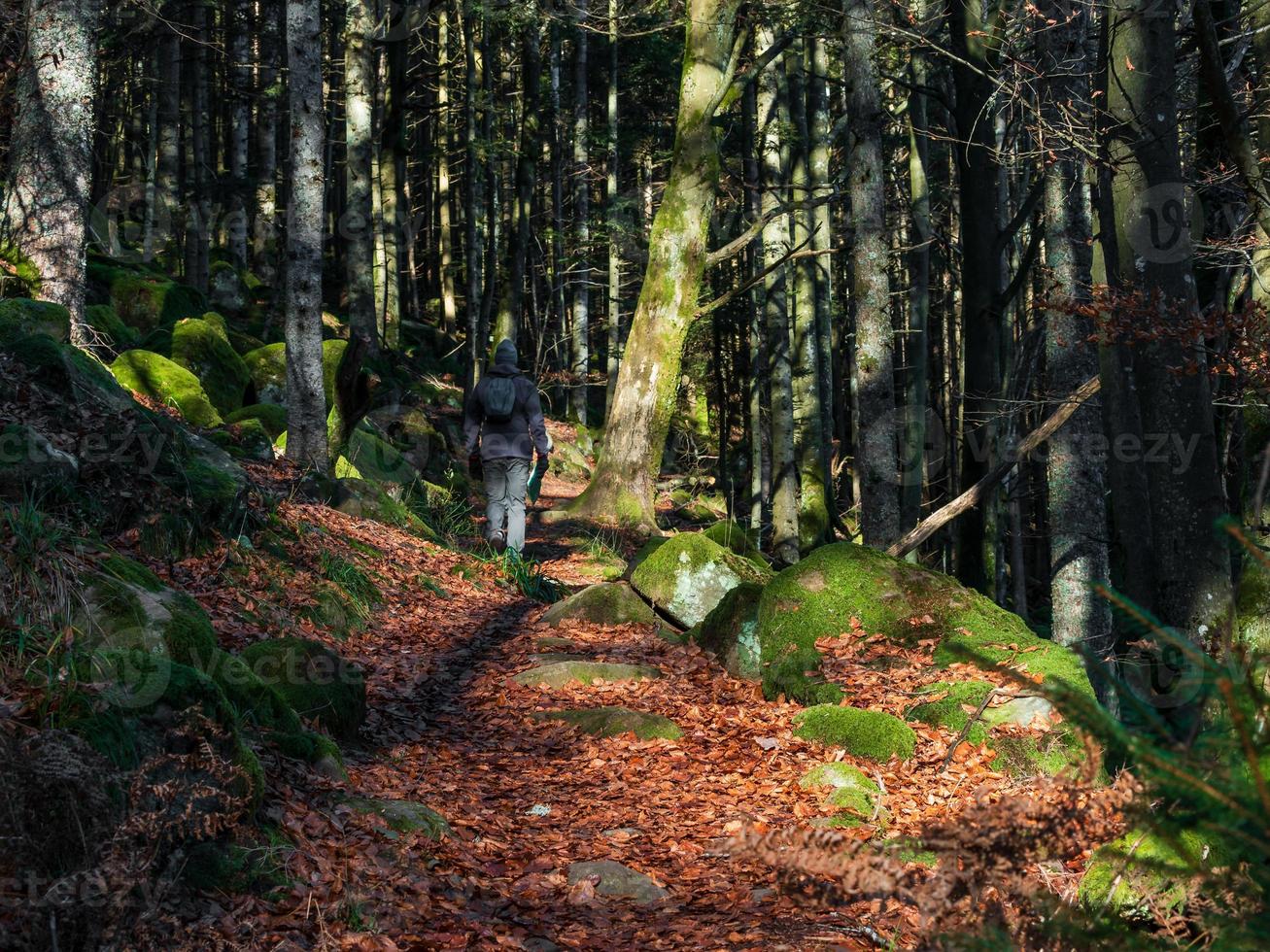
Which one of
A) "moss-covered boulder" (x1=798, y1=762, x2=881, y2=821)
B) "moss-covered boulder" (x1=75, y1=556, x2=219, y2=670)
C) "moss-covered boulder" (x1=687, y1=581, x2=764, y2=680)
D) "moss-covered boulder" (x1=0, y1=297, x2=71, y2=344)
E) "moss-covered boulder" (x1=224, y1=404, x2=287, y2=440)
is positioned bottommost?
"moss-covered boulder" (x1=798, y1=762, x2=881, y2=821)

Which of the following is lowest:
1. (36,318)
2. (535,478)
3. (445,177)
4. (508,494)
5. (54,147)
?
(508,494)

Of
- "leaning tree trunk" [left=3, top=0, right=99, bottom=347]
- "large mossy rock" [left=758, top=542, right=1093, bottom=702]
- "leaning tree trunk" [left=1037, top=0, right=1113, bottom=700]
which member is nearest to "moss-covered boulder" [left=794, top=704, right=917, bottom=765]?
"large mossy rock" [left=758, top=542, right=1093, bottom=702]

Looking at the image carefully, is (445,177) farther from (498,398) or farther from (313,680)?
(313,680)

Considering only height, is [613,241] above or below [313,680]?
above

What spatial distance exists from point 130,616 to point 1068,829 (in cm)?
400

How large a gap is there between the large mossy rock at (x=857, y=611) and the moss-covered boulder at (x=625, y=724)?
1.08m

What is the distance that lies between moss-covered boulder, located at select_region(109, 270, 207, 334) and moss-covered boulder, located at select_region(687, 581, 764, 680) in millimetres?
10720

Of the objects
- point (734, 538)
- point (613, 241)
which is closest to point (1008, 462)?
point (734, 538)

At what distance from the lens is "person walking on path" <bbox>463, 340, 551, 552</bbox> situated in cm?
1135

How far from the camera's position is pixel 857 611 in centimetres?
780

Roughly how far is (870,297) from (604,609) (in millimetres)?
4459

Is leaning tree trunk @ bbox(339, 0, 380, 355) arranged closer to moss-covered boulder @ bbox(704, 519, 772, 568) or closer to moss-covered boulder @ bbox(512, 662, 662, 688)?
moss-covered boulder @ bbox(704, 519, 772, 568)

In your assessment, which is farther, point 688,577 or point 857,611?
point 688,577

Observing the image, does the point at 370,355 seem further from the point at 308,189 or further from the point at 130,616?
the point at 130,616
